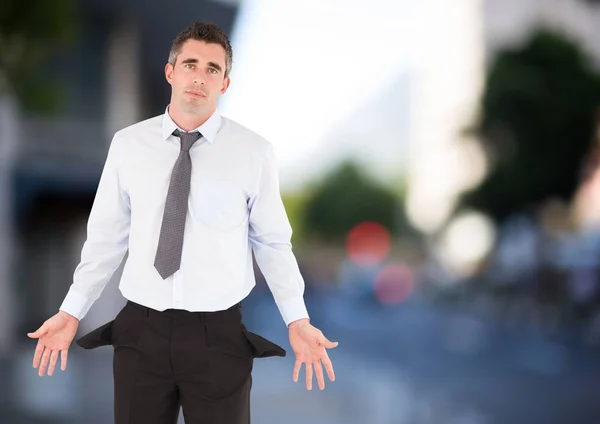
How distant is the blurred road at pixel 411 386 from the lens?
883 cm

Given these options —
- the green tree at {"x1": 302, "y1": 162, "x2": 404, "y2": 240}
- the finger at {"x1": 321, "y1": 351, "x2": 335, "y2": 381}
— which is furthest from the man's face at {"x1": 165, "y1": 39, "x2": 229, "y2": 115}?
the green tree at {"x1": 302, "y1": 162, "x2": 404, "y2": 240}

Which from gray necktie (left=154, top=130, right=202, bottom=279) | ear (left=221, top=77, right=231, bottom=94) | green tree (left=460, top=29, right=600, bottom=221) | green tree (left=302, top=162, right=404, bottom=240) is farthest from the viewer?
green tree (left=302, top=162, right=404, bottom=240)

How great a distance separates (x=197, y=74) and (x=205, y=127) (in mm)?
174

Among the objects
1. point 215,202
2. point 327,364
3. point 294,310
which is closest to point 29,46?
point 215,202

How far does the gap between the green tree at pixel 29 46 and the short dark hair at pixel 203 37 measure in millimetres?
8010

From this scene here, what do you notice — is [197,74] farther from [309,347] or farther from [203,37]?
[309,347]

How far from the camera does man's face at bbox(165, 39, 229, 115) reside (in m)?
2.56

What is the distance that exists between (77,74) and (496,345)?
9.86 meters

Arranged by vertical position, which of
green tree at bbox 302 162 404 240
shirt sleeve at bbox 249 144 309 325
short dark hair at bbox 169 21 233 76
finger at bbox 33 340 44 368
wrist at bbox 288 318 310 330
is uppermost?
short dark hair at bbox 169 21 233 76

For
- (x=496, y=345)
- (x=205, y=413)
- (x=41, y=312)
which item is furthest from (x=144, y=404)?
(x=496, y=345)

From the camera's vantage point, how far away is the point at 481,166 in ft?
75.8

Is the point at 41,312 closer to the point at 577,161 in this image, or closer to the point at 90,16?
the point at 90,16

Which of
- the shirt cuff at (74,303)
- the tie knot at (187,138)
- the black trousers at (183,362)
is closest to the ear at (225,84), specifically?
the tie knot at (187,138)

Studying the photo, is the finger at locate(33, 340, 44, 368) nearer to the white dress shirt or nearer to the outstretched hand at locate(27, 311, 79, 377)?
the outstretched hand at locate(27, 311, 79, 377)
